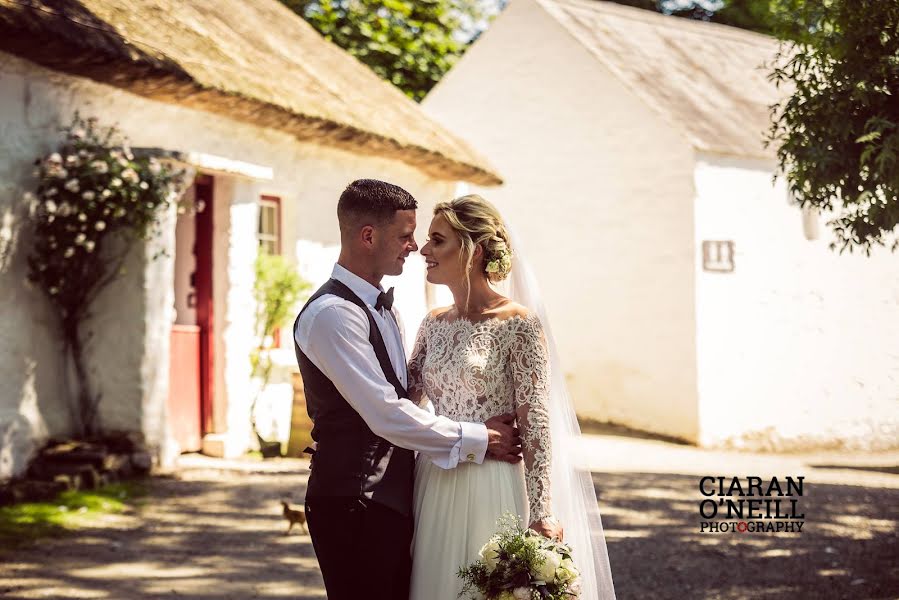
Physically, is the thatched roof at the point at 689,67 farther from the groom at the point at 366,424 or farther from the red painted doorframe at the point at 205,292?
the groom at the point at 366,424

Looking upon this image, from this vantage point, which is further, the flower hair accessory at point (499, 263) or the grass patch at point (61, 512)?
the grass patch at point (61, 512)

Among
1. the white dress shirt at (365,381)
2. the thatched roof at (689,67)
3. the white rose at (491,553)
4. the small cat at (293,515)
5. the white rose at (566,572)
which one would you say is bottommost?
the small cat at (293,515)

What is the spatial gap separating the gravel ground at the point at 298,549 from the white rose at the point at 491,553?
56.9 inches

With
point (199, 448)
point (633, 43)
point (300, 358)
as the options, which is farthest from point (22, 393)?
point (633, 43)

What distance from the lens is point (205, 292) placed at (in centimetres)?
962

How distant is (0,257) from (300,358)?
4.87 metres

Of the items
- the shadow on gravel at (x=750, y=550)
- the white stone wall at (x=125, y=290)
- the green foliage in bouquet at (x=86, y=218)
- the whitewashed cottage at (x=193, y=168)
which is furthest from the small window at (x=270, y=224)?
the shadow on gravel at (x=750, y=550)

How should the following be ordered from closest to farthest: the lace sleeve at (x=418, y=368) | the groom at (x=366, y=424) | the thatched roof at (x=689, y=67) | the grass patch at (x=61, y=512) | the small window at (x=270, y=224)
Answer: the groom at (x=366, y=424) < the lace sleeve at (x=418, y=368) < the grass patch at (x=61, y=512) < the small window at (x=270, y=224) < the thatched roof at (x=689, y=67)

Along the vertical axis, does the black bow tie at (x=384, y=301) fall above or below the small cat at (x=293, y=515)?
above

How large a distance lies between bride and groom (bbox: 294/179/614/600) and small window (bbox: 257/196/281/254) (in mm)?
7147

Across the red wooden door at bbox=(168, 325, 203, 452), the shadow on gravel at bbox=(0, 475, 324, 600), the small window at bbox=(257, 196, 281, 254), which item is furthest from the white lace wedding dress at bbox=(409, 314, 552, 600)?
the small window at bbox=(257, 196, 281, 254)

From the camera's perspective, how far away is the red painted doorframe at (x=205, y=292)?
9.42m

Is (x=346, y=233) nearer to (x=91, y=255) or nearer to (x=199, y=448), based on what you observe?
(x=91, y=255)

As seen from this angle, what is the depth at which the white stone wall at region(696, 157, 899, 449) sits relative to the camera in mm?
13023
